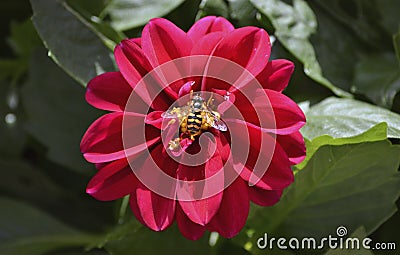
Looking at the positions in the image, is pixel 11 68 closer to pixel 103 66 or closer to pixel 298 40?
pixel 103 66

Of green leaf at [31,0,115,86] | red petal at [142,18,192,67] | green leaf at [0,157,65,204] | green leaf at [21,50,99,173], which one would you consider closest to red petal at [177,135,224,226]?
red petal at [142,18,192,67]

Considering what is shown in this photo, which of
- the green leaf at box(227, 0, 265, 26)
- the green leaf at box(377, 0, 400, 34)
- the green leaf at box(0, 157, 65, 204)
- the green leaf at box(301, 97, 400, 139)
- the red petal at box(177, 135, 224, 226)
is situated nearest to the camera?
the red petal at box(177, 135, 224, 226)

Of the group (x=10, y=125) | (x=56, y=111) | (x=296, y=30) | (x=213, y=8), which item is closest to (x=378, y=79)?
(x=296, y=30)

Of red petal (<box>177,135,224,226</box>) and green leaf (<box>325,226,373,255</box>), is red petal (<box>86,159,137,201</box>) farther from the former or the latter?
green leaf (<box>325,226,373,255</box>)

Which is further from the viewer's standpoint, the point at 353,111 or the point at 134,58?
the point at 353,111

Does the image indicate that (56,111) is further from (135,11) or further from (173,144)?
(173,144)

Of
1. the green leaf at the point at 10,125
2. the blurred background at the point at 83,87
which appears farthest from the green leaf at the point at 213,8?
the green leaf at the point at 10,125

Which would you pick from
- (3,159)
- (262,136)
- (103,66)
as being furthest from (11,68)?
(262,136)
